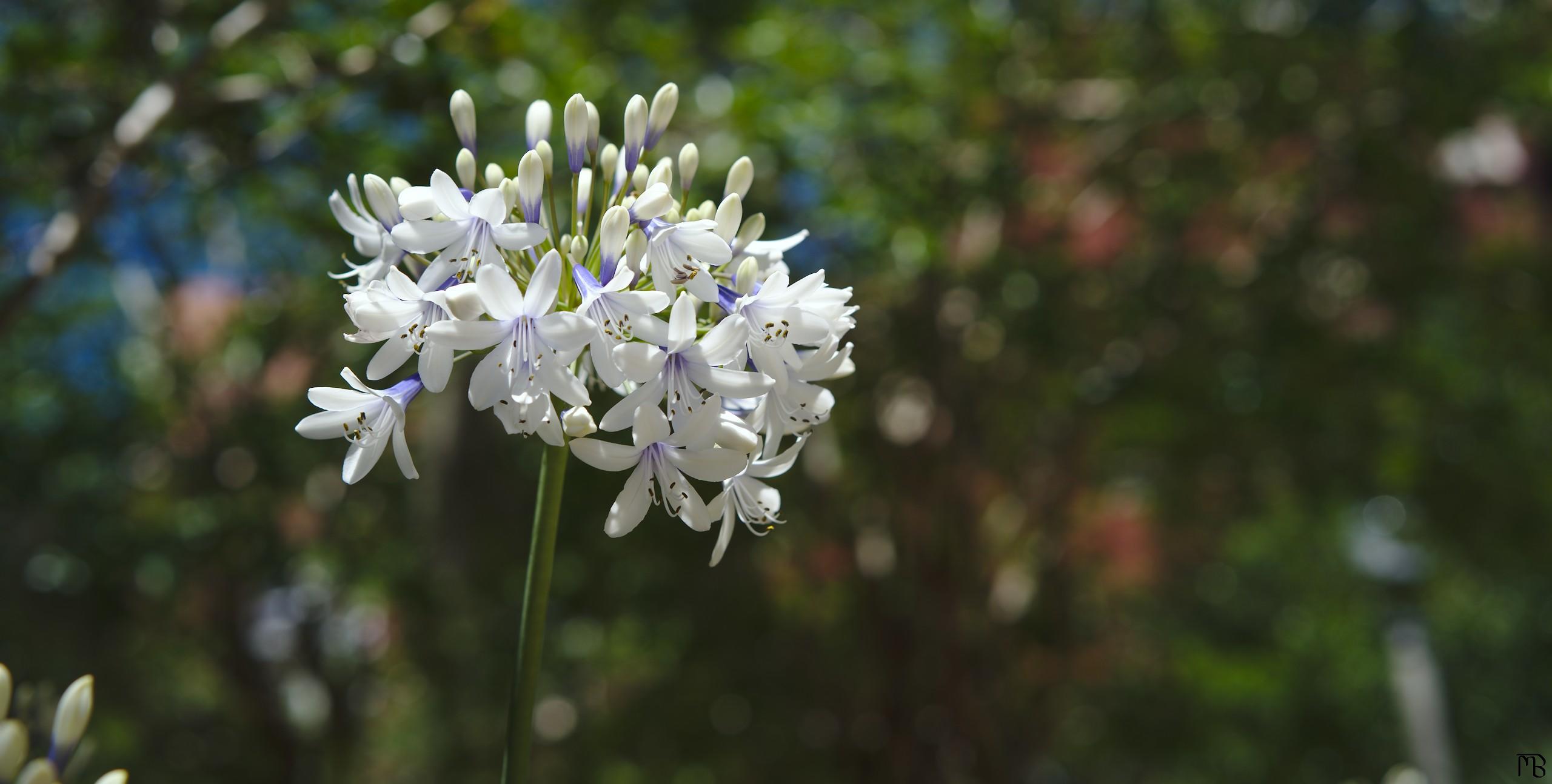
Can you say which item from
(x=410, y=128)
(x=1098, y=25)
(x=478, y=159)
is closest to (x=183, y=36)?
(x=410, y=128)

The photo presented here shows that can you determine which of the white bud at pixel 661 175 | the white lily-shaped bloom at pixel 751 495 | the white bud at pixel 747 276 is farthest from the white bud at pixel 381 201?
the white lily-shaped bloom at pixel 751 495

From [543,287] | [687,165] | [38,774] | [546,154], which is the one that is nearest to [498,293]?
[543,287]

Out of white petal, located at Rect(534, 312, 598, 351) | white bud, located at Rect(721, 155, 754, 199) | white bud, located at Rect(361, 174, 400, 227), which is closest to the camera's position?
white petal, located at Rect(534, 312, 598, 351)

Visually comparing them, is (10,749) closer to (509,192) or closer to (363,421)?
(363,421)

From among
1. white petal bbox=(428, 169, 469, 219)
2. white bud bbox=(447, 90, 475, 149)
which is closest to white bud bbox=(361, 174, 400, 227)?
white petal bbox=(428, 169, 469, 219)

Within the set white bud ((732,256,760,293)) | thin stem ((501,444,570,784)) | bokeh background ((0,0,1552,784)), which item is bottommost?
bokeh background ((0,0,1552,784))

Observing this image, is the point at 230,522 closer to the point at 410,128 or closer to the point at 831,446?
the point at 410,128

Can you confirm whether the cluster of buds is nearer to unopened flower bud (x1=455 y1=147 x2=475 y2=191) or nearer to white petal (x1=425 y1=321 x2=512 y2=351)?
white petal (x1=425 y1=321 x2=512 y2=351)
